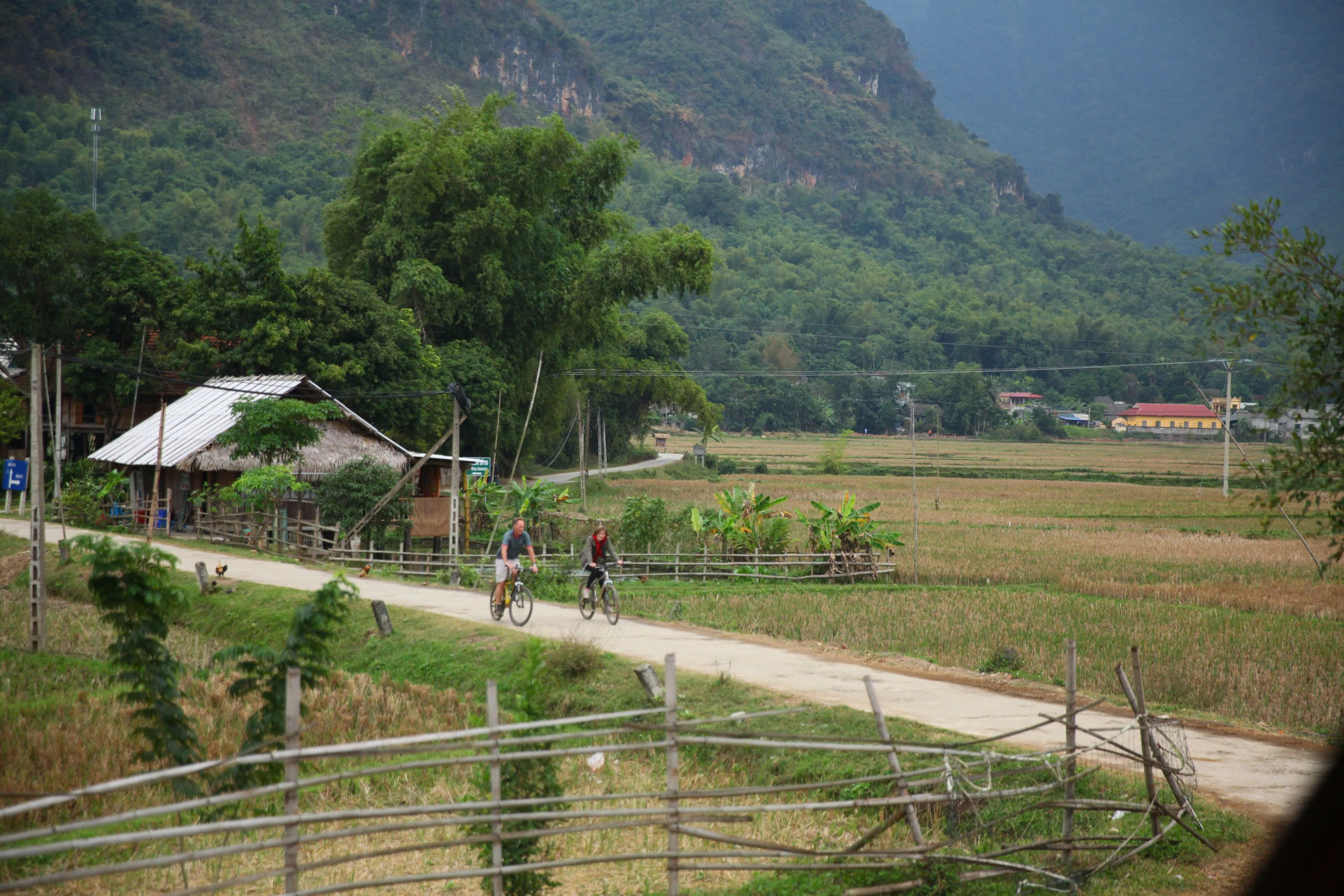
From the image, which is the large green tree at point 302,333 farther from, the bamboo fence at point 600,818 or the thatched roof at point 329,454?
the bamboo fence at point 600,818

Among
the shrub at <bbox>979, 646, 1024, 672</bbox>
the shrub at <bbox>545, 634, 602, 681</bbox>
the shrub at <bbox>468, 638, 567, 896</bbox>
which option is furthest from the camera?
the shrub at <bbox>979, 646, 1024, 672</bbox>

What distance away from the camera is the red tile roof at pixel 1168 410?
9544 cm

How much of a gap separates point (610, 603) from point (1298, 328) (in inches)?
437

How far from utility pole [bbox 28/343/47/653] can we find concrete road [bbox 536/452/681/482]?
2915cm

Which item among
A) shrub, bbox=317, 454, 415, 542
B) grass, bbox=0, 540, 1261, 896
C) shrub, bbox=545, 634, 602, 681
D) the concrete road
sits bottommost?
grass, bbox=0, 540, 1261, 896

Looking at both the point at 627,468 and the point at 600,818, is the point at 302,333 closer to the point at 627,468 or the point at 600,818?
the point at 600,818

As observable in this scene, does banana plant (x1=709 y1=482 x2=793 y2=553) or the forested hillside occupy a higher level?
the forested hillside

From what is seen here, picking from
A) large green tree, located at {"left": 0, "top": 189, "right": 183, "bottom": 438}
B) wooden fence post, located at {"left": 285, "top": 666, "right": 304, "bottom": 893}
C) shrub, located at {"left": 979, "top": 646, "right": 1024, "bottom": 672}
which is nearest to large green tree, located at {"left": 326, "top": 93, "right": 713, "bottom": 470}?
large green tree, located at {"left": 0, "top": 189, "right": 183, "bottom": 438}

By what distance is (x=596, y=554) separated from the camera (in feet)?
54.4

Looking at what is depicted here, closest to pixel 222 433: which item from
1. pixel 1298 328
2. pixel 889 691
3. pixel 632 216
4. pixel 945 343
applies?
pixel 889 691

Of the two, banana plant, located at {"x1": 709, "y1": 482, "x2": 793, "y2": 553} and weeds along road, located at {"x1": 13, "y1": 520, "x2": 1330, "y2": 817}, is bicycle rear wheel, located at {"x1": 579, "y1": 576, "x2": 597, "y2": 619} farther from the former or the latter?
banana plant, located at {"x1": 709, "y1": 482, "x2": 793, "y2": 553}

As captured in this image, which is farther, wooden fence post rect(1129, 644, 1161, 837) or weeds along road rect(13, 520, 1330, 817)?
weeds along road rect(13, 520, 1330, 817)

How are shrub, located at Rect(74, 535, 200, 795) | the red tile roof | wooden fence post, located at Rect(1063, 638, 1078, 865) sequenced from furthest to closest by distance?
the red tile roof
wooden fence post, located at Rect(1063, 638, 1078, 865)
shrub, located at Rect(74, 535, 200, 795)

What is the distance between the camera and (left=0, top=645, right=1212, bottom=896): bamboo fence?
6047mm
